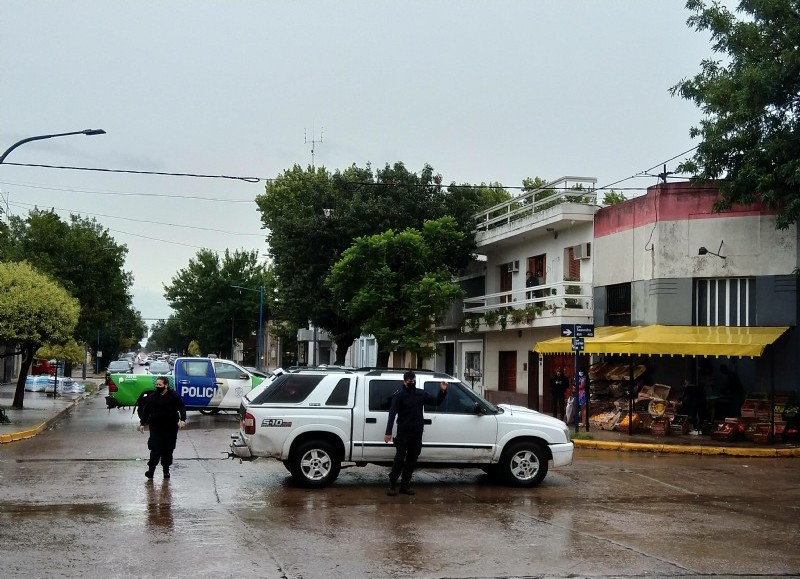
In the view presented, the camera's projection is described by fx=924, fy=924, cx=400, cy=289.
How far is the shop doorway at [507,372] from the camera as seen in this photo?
114 feet

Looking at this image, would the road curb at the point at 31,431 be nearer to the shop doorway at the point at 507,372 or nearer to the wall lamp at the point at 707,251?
the shop doorway at the point at 507,372

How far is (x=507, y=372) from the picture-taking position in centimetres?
3534

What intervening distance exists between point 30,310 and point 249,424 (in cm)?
1619

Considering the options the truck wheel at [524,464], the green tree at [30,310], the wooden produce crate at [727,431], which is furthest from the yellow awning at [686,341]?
the green tree at [30,310]

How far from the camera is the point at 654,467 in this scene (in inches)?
689

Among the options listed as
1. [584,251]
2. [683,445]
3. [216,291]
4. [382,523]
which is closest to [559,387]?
[584,251]

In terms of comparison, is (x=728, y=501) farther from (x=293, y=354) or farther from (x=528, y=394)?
(x=293, y=354)

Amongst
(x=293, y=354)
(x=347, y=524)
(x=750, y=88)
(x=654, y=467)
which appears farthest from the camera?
(x=293, y=354)

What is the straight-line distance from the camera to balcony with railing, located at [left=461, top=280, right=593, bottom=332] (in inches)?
1123

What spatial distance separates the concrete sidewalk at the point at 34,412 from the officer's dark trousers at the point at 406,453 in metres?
11.4

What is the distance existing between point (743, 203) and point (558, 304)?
7530mm

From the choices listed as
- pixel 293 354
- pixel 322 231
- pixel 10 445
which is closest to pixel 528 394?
pixel 322 231

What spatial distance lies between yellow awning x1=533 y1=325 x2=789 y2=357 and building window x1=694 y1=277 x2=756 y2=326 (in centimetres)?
53

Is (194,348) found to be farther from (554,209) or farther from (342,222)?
(554,209)
